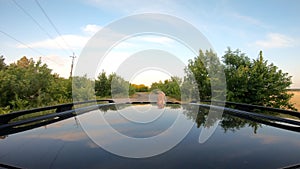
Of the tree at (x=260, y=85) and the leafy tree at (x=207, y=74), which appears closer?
the tree at (x=260, y=85)

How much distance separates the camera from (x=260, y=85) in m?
12.1

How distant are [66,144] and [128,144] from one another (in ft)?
1.80

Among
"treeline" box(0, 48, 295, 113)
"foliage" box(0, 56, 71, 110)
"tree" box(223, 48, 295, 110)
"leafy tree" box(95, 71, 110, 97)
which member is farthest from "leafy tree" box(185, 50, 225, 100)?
"foliage" box(0, 56, 71, 110)

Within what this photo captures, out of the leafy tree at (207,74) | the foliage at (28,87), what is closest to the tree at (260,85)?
the leafy tree at (207,74)

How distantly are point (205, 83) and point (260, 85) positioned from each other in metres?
3.41

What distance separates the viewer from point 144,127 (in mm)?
2352

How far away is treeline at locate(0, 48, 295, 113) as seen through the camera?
1088 cm

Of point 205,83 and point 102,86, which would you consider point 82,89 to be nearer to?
point 102,86

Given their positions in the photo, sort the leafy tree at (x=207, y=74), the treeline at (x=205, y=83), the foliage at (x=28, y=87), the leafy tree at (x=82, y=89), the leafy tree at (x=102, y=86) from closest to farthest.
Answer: the foliage at (x=28, y=87), the treeline at (x=205, y=83), the leafy tree at (x=207, y=74), the leafy tree at (x=82, y=89), the leafy tree at (x=102, y=86)

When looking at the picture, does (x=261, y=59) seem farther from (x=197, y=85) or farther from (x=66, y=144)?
(x=66, y=144)

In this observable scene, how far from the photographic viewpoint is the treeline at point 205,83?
10883mm

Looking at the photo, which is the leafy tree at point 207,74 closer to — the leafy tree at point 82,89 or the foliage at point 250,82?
the foliage at point 250,82

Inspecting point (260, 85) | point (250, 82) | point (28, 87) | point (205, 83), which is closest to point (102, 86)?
point (28, 87)

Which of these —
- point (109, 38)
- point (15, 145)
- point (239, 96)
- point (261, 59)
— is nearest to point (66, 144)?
point (15, 145)
